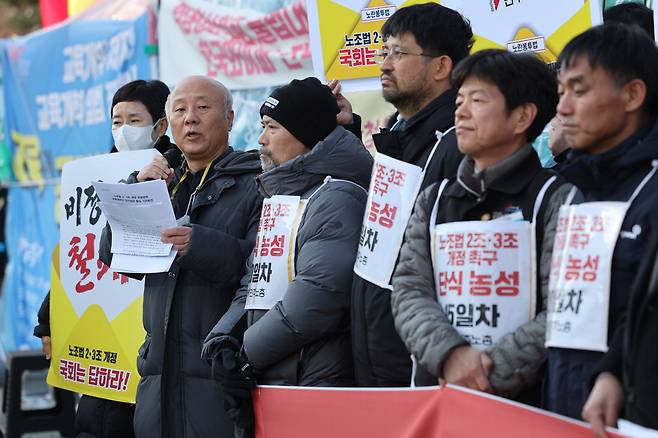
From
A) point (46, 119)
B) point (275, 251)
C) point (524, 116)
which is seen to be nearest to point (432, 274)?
point (524, 116)

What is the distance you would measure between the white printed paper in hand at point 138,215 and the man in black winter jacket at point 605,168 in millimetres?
1775

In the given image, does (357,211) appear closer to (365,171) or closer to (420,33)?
(365,171)

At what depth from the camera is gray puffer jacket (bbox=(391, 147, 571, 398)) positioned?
314cm

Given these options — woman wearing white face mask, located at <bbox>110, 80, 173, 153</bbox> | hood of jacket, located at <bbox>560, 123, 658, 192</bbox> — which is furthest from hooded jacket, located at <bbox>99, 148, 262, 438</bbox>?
hood of jacket, located at <bbox>560, 123, 658, 192</bbox>

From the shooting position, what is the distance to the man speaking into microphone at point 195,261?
448 cm

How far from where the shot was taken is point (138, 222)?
451 cm

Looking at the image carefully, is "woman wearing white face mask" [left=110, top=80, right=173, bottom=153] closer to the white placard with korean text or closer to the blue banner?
the white placard with korean text

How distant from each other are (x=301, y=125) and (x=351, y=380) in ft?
3.16

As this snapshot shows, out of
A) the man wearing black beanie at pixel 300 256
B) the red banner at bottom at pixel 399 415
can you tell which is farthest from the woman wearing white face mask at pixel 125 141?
the red banner at bottom at pixel 399 415

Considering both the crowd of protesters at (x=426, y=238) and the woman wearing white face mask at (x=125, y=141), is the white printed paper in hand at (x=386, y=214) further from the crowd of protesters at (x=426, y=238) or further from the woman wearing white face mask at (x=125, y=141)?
the woman wearing white face mask at (x=125, y=141)

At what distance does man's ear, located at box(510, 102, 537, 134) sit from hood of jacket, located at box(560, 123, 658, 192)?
431 millimetres

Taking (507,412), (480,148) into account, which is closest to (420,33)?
(480,148)

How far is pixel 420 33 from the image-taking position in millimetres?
4066

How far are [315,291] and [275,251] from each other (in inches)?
11.5
